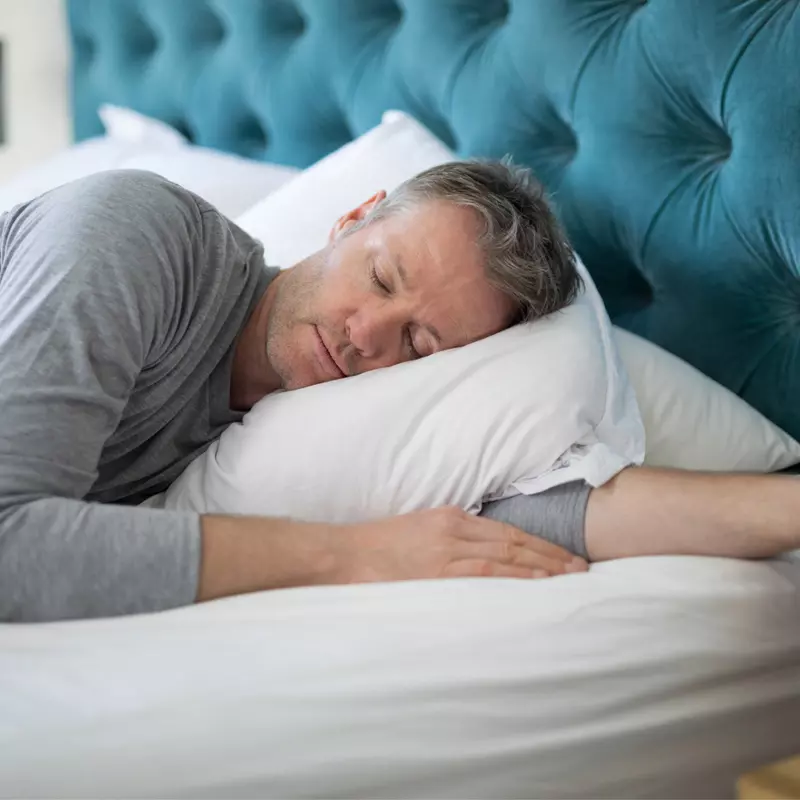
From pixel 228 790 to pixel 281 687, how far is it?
81 millimetres

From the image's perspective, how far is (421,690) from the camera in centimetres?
72

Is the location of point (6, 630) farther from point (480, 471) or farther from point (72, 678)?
point (480, 471)

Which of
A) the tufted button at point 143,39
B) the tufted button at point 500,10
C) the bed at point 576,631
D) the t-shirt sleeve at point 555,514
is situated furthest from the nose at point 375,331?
the tufted button at point 143,39

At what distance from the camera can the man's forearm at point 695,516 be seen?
0.87m

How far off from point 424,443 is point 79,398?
34cm

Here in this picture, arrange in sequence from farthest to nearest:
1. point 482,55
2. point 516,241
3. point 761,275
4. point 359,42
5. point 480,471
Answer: point 359,42 → point 482,55 → point 761,275 → point 516,241 → point 480,471

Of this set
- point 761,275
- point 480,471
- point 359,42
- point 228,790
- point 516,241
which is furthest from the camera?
point 359,42

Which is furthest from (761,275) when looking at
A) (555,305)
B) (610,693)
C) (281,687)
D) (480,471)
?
(281,687)

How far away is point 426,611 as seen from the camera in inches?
30.3

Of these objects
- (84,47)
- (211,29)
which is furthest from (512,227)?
(84,47)

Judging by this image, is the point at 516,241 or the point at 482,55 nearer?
the point at 516,241

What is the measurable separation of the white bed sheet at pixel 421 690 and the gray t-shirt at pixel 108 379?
5 centimetres

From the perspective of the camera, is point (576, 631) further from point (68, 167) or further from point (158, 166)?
point (68, 167)

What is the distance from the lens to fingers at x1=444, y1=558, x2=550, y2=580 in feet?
2.76
